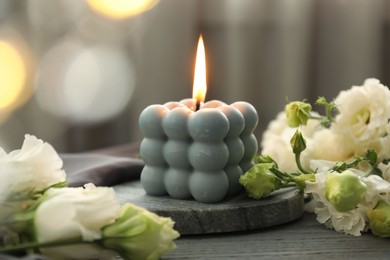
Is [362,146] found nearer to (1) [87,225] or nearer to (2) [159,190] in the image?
(2) [159,190]

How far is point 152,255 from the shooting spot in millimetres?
449

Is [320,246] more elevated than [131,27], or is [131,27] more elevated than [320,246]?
[131,27]

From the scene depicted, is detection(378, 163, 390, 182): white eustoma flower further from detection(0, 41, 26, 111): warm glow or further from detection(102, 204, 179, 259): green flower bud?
detection(0, 41, 26, 111): warm glow

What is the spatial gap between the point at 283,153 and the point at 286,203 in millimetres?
131

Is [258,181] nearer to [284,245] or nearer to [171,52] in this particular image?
[284,245]

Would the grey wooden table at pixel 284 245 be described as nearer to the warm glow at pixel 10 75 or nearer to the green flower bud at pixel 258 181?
the green flower bud at pixel 258 181

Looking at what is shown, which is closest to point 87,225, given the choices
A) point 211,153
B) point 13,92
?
point 211,153

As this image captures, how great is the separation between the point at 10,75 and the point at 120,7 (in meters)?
0.35

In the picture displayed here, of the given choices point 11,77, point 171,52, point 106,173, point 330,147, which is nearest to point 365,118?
point 330,147

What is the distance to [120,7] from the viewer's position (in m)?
1.76

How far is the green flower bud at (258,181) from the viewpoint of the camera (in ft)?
1.98

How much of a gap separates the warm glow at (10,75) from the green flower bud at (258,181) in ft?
4.10

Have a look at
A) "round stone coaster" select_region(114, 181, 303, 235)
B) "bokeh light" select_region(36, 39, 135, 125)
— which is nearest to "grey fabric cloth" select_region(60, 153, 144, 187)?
"round stone coaster" select_region(114, 181, 303, 235)

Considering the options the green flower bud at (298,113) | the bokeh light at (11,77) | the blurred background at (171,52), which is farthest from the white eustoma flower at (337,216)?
the bokeh light at (11,77)
